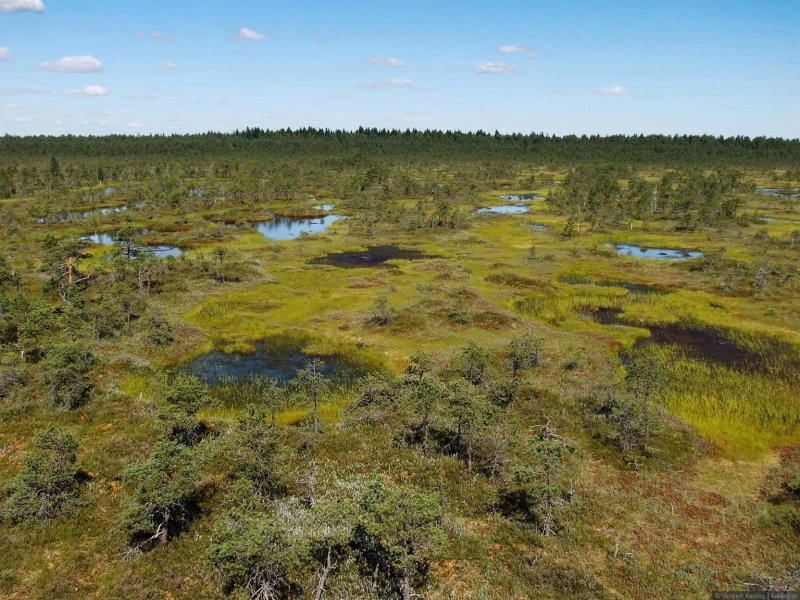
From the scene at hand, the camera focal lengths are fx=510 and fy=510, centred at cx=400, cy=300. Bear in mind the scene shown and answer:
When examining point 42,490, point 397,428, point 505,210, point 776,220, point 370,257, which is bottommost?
point 397,428

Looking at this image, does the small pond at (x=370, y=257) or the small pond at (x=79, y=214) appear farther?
the small pond at (x=79, y=214)

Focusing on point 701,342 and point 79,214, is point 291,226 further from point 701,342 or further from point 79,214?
point 701,342

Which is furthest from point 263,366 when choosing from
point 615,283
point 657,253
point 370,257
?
point 657,253

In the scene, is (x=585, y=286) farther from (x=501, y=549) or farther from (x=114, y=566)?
(x=114, y=566)

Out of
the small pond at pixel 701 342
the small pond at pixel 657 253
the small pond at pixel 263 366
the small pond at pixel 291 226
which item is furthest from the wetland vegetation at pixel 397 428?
the small pond at pixel 291 226

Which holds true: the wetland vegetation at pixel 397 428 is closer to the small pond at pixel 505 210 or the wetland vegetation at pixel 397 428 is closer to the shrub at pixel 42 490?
the shrub at pixel 42 490

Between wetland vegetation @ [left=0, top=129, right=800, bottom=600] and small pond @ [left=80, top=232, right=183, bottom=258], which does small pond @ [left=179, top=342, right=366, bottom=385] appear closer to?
wetland vegetation @ [left=0, top=129, right=800, bottom=600]
